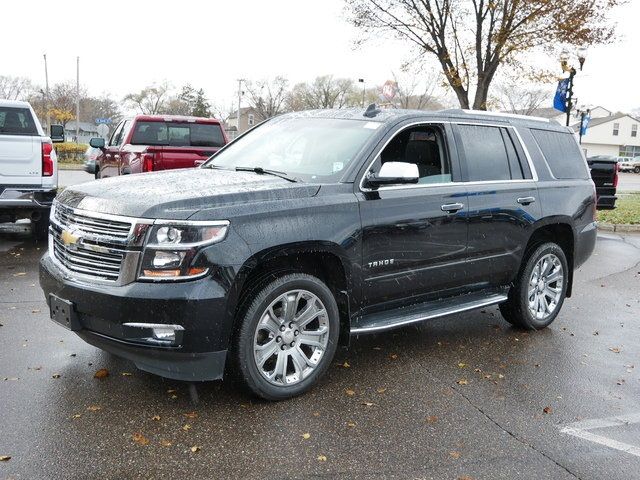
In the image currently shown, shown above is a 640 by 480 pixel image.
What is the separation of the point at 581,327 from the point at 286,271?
362cm

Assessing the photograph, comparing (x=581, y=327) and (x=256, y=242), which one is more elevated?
(x=256, y=242)

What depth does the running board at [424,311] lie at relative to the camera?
14.9 feet

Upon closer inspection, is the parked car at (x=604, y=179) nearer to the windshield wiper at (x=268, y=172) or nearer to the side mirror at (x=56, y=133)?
the side mirror at (x=56, y=133)

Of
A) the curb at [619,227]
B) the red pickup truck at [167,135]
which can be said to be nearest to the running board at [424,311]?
the red pickup truck at [167,135]

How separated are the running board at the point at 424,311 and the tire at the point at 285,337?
1.05ft

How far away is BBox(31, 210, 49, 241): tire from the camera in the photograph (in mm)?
9691

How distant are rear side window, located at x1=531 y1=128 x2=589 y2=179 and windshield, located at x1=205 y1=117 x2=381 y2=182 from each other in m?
2.07

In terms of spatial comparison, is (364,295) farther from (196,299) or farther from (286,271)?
(196,299)

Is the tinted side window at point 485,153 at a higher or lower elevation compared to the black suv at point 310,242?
higher

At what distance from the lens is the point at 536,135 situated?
6047 mm

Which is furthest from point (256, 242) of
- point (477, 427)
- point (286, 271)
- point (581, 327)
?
point (581, 327)

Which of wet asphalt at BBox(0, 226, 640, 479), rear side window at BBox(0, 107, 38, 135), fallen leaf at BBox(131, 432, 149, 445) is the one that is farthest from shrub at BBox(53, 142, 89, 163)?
fallen leaf at BBox(131, 432, 149, 445)

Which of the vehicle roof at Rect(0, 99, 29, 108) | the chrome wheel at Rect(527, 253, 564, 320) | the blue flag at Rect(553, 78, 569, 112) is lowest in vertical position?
the chrome wheel at Rect(527, 253, 564, 320)

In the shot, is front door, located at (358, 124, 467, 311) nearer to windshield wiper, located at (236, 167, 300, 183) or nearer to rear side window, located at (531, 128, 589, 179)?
windshield wiper, located at (236, 167, 300, 183)
